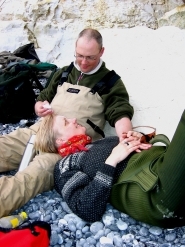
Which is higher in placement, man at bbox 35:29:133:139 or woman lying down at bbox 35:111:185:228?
man at bbox 35:29:133:139

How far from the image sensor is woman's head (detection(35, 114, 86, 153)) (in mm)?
3627

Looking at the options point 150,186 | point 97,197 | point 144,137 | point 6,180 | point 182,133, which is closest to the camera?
point 182,133

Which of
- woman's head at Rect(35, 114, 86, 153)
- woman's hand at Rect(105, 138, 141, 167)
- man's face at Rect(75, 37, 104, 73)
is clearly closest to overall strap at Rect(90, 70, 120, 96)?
man's face at Rect(75, 37, 104, 73)

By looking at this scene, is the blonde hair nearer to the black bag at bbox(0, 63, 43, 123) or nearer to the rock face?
the rock face

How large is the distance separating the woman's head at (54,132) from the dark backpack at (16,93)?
1668 mm

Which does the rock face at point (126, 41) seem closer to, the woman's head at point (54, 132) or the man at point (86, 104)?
the man at point (86, 104)

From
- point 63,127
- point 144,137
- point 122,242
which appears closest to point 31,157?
point 63,127

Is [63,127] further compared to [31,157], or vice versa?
[31,157]

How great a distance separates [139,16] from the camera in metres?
7.69

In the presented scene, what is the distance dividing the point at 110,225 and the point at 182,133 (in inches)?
38.6

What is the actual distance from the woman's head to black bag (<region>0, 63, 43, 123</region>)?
5.47 ft

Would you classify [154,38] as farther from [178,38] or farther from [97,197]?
[97,197]

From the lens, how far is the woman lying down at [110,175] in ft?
8.80

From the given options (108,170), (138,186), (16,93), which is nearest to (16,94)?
(16,93)
